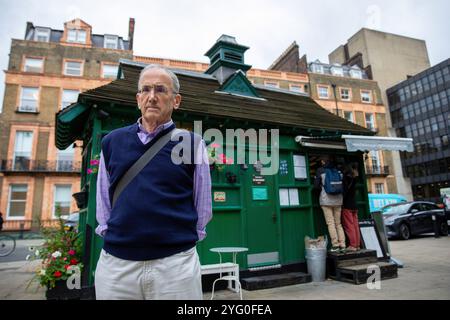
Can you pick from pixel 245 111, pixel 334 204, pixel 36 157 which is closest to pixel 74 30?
pixel 36 157

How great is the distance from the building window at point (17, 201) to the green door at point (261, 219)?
20978mm

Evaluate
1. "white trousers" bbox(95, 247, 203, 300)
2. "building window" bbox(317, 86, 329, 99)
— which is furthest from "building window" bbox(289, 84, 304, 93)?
"white trousers" bbox(95, 247, 203, 300)

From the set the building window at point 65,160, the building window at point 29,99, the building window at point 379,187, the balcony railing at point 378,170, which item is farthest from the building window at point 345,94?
the building window at point 29,99

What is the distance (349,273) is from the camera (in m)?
6.00

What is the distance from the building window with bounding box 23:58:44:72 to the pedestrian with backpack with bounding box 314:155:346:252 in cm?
2541

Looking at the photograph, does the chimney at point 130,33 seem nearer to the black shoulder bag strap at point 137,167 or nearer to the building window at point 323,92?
the building window at point 323,92

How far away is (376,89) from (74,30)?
110ft

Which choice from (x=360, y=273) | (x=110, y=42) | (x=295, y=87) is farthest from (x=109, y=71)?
(x=360, y=273)

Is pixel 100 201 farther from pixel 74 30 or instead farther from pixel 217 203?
pixel 74 30

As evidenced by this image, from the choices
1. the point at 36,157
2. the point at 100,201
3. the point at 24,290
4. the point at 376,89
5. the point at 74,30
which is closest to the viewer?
the point at 100,201

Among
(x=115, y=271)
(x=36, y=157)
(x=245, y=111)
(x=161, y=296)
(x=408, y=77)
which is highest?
(x=408, y=77)

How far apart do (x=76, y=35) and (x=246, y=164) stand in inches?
1018

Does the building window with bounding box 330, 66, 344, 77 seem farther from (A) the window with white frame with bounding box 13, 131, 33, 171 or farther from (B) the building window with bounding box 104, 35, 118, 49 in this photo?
(A) the window with white frame with bounding box 13, 131, 33, 171

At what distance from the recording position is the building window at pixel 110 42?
26.4m
